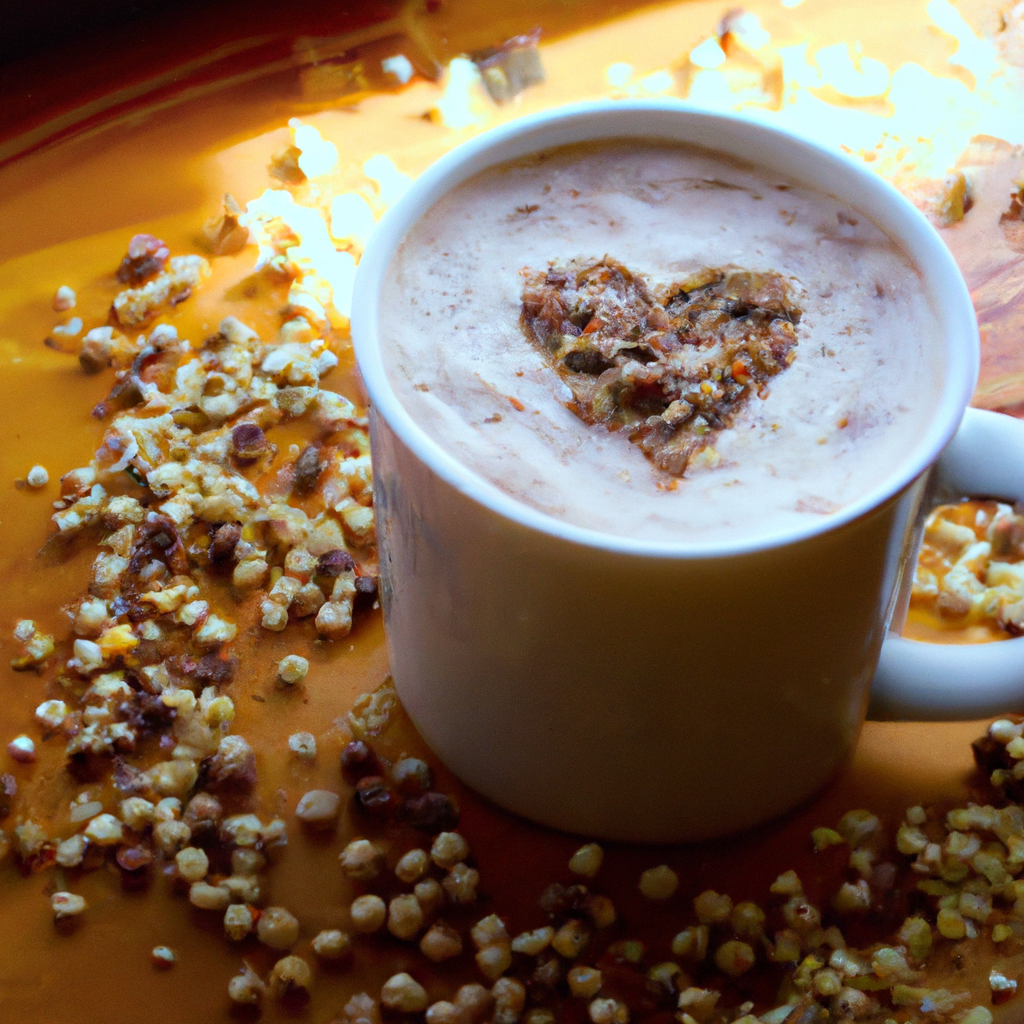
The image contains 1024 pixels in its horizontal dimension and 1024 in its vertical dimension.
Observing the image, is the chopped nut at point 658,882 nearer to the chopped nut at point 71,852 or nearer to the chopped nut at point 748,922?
the chopped nut at point 748,922

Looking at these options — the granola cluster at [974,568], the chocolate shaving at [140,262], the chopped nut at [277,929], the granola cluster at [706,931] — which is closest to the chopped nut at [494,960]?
the granola cluster at [706,931]

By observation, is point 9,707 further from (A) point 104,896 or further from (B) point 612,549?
(B) point 612,549

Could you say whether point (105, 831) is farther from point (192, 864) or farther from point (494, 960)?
point (494, 960)

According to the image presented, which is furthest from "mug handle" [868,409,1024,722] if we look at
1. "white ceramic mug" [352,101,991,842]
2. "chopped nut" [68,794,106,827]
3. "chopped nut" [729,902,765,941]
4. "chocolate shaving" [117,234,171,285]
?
"chocolate shaving" [117,234,171,285]

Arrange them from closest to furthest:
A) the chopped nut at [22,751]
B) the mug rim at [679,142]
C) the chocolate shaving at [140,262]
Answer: the mug rim at [679,142]
the chopped nut at [22,751]
the chocolate shaving at [140,262]

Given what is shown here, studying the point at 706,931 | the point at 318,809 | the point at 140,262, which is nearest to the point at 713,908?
the point at 706,931

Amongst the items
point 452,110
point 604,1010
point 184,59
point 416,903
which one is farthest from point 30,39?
point 604,1010
